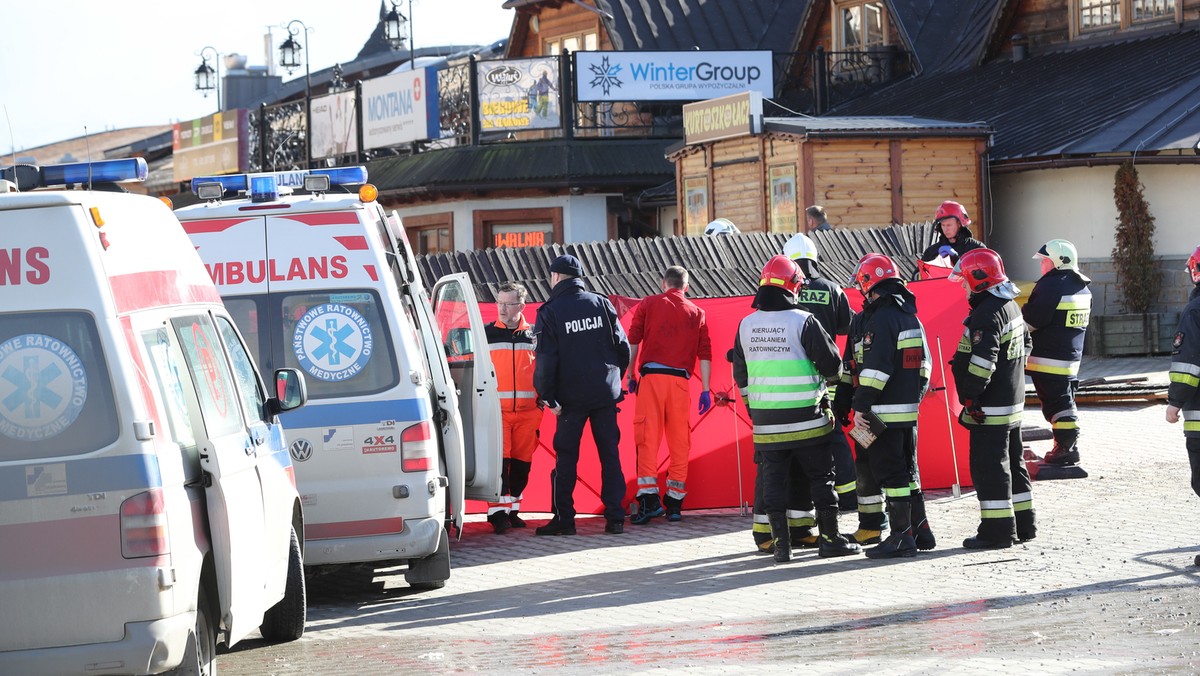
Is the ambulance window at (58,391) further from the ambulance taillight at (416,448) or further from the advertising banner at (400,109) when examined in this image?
the advertising banner at (400,109)

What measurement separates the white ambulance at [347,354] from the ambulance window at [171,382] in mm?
2545

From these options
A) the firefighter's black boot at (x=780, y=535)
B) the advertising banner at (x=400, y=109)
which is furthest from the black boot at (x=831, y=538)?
the advertising banner at (x=400, y=109)

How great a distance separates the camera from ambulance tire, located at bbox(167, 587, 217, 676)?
6309 mm

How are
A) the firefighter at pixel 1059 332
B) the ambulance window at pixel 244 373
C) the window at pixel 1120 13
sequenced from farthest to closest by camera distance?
1. the window at pixel 1120 13
2. the firefighter at pixel 1059 332
3. the ambulance window at pixel 244 373

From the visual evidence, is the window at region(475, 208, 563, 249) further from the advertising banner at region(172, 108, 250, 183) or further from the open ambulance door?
the open ambulance door

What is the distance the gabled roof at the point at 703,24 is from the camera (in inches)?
1308

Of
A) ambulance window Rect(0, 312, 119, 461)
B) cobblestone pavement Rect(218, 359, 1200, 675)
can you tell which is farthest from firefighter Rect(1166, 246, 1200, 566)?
ambulance window Rect(0, 312, 119, 461)

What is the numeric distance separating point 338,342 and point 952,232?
679cm

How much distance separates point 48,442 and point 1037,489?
892 centimetres

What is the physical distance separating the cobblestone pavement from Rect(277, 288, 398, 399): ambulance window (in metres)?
1.35

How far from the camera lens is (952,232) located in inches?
563

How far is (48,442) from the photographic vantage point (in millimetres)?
6031

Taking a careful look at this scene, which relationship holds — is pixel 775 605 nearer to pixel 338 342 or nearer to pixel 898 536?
pixel 898 536

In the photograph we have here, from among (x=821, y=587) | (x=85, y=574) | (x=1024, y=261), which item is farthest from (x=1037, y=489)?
(x=1024, y=261)
